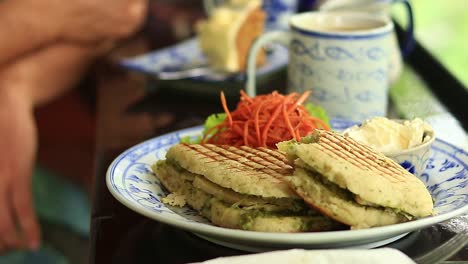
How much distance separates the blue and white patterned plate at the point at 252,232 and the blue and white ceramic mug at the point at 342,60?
0.12 m

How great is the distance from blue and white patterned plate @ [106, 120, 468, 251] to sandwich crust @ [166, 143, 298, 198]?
0.18 ft

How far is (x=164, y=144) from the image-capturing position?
1.17 m

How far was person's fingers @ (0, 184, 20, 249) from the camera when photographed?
5.92ft

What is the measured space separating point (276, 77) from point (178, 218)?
0.87 metres

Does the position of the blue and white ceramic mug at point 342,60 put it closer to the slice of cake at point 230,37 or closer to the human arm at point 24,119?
the slice of cake at point 230,37

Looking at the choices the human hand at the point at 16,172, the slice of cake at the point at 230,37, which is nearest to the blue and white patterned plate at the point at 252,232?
the slice of cake at the point at 230,37

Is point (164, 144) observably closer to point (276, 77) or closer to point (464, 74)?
point (276, 77)

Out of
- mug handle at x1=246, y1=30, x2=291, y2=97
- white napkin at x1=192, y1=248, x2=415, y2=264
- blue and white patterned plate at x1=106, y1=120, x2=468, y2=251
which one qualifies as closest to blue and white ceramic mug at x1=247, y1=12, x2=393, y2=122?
mug handle at x1=246, y1=30, x2=291, y2=97

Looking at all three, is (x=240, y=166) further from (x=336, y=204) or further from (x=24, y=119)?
(x=24, y=119)

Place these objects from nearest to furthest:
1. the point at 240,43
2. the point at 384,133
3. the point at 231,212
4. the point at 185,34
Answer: the point at 231,212
the point at 384,133
the point at 240,43
the point at 185,34

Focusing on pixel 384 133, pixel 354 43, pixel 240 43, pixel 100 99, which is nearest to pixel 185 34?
pixel 240 43

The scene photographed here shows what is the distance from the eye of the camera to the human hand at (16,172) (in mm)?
1775

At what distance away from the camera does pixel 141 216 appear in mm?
1020

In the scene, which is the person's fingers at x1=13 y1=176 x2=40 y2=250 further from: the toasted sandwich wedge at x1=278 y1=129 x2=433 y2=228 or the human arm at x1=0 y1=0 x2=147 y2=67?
the toasted sandwich wedge at x1=278 y1=129 x2=433 y2=228
